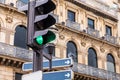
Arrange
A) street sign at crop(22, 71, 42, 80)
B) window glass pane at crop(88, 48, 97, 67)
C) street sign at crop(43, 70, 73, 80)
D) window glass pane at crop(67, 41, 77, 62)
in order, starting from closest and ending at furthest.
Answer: street sign at crop(22, 71, 42, 80), street sign at crop(43, 70, 73, 80), window glass pane at crop(67, 41, 77, 62), window glass pane at crop(88, 48, 97, 67)

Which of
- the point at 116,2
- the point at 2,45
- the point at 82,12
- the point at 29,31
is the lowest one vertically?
the point at 29,31

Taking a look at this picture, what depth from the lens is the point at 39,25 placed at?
552cm

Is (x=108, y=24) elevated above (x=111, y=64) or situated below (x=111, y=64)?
above

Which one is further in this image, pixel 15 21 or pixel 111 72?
pixel 111 72

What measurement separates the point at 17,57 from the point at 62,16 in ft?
21.5

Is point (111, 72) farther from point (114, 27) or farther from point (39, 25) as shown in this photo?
point (39, 25)

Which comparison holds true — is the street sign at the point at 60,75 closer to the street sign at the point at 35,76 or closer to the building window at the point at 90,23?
the street sign at the point at 35,76

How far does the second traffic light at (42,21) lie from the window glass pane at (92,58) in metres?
22.7

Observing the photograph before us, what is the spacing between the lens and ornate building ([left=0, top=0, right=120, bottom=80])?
22188mm

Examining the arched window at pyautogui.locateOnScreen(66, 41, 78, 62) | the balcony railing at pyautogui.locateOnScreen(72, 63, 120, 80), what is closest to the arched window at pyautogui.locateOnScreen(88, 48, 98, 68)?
the balcony railing at pyautogui.locateOnScreen(72, 63, 120, 80)

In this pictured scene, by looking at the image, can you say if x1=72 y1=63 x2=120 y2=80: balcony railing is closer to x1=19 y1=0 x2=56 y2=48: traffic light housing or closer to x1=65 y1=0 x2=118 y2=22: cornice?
x1=65 y1=0 x2=118 y2=22: cornice

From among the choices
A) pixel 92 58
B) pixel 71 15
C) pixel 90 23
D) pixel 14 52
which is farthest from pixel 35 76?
pixel 90 23

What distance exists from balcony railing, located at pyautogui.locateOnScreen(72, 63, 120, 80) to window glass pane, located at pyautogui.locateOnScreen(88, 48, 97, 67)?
846mm

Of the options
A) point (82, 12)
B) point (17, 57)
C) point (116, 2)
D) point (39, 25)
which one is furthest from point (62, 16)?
point (39, 25)
